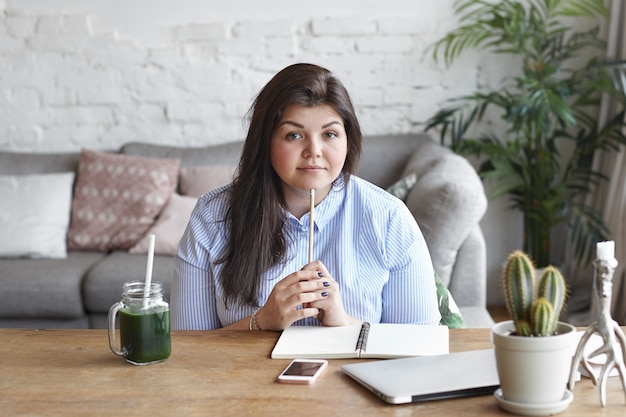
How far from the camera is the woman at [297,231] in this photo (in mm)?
1753

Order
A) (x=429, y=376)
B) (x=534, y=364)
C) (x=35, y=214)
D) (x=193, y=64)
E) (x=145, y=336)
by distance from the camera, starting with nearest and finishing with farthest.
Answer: (x=534, y=364)
(x=429, y=376)
(x=145, y=336)
(x=35, y=214)
(x=193, y=64)

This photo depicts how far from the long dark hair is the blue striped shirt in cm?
2

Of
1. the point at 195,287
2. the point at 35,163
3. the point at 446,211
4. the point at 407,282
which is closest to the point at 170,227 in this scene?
the point at 35,163

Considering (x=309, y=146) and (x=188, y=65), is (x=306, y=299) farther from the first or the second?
(x=188, y=65)

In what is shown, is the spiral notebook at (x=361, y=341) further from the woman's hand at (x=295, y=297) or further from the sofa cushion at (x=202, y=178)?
the sofa cushion at (x=202, y=178)

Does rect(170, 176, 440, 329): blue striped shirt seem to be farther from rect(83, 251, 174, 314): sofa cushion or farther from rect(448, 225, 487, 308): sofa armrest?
rect(83, 251, 174, 314): sofa cushion

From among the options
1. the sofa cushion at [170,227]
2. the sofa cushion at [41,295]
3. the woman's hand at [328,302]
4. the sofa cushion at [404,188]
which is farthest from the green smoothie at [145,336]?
the sofa cushion at [170,227]

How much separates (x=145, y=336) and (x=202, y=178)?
2.46 metres

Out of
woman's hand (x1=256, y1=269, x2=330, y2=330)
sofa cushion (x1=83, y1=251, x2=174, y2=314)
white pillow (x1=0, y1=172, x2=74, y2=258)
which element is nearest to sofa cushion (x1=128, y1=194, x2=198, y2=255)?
sofa cushion (x1=83, y1=251, x2=174, y2=314)

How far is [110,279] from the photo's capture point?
3.30 meters

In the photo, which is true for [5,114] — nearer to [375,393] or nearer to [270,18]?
[270,18]

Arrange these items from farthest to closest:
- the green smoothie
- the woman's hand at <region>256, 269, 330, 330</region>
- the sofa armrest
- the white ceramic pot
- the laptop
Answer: the sofa armrest < the woman's hand at <region>256, 269, 330, 330</region> < the green smoothie < the laptop < the white ceramic pot

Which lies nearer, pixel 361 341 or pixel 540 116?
pixel 361 341

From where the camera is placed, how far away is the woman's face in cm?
173
